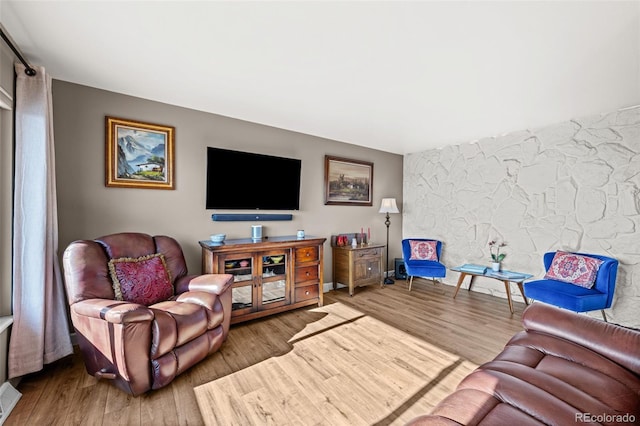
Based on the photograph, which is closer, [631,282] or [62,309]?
[62,309]

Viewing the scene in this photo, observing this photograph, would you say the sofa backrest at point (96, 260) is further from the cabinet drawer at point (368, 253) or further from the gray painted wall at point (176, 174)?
the cabinet drawer at point (368, 253)

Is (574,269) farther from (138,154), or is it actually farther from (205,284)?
(138,154)

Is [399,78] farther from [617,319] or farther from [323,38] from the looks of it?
[617,319]

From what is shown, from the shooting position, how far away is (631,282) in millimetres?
2885

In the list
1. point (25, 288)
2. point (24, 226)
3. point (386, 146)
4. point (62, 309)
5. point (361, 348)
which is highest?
point (386, 146)

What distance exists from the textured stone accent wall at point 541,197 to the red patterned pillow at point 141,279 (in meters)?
4.17

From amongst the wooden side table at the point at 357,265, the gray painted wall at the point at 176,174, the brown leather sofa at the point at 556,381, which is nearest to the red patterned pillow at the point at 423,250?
the wooden side table at the point at 357,265

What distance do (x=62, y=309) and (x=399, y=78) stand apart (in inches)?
129

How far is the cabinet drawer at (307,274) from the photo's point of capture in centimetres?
329

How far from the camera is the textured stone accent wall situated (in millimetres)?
2939

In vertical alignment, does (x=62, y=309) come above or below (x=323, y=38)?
below

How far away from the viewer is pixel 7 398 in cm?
169

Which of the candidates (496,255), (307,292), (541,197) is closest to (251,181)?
(307,292)

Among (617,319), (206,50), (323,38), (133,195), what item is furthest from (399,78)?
(617,319)
